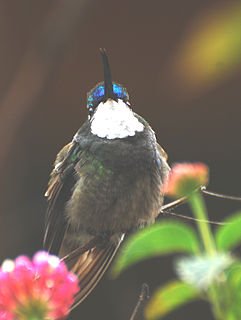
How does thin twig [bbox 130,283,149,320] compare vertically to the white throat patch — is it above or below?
below

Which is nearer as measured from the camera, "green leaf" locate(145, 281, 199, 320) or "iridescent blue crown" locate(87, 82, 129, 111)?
"green leaf" locate(145, 281, 199, 320)

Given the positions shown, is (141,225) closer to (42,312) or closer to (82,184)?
(82,184)

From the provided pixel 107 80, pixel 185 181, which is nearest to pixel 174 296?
pixel 185 181

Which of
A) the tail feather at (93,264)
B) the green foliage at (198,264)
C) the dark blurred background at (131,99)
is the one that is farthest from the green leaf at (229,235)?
the dark blurred background at (131,99)

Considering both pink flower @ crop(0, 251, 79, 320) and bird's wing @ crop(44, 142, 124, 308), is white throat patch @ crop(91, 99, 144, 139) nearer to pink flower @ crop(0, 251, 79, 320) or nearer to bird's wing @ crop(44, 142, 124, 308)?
bird's wing @ crop(44, 142, 124, 308)

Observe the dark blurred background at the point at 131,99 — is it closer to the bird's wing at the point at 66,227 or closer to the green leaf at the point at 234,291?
the bird's wing at the point at 66,227

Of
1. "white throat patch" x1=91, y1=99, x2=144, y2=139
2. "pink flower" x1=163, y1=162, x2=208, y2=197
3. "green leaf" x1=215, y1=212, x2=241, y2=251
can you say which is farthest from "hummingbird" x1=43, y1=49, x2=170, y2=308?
"green leaf" x1=215, y1=212, x2=241, y2=251

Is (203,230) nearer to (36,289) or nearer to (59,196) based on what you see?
(36,289)

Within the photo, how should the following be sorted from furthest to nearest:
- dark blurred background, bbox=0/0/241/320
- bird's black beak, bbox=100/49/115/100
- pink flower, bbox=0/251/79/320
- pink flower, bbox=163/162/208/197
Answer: dark blurred background, bbox=0/0/241/320
bird's black beak, bbox=100/49/115/100
pink flower, bbox=163/162/208/197
pink flower, bbox=0/251/79/320
